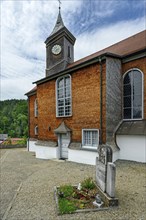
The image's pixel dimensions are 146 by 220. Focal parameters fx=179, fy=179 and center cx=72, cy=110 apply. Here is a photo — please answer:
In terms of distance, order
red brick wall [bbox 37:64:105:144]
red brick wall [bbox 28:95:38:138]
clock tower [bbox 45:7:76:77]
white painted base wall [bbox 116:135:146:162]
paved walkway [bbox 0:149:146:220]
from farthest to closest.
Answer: red brick wall [bbox 28:95:38:138]
clock tower [bbox 45:7:76:77]
red brick wall [bbox 37:64:105:144]
white painted base wall [bbox 116:135:146:162]
paved walkway [bbox 0:149:146:220]

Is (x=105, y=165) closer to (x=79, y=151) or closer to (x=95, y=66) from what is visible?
(x=79, y=151)

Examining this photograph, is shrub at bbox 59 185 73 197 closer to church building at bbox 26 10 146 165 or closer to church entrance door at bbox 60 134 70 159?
church building at bbox 26 10 146 165

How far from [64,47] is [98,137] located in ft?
37.0

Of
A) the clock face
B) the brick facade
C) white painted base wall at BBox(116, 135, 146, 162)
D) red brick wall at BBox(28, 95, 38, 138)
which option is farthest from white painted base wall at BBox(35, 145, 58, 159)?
the clock face

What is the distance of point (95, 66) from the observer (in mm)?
12594

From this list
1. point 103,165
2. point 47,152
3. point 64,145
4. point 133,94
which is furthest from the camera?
point 47,152

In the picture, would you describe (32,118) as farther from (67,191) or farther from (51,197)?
(67,191)

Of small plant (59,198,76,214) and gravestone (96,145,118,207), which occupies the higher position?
gravestone (96,145,118,207)

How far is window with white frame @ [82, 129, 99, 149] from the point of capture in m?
12.5

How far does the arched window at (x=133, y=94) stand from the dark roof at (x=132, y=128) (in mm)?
460

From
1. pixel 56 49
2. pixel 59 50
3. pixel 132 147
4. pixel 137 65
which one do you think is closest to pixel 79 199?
pixel 132 147

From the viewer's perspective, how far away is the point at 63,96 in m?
15.3

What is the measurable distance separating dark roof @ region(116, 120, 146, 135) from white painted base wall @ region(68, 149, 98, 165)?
2.35 m

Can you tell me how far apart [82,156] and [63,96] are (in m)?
5.33
